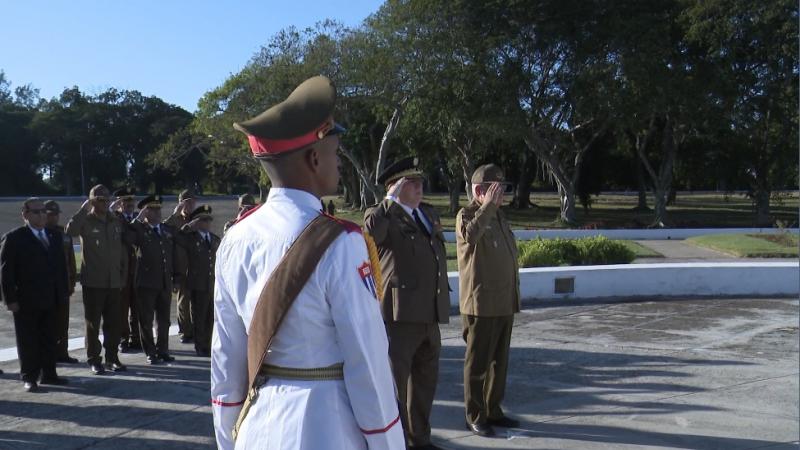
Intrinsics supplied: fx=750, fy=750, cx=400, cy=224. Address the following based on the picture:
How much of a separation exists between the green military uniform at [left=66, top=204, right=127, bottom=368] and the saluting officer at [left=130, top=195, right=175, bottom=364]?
33 cm

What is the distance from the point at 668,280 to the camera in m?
11.9

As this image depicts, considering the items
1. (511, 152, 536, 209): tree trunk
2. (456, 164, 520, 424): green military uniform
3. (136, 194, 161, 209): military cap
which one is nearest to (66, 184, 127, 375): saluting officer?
(136, 194, 161, 209): military cap

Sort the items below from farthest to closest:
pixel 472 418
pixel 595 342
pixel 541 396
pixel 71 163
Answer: pixel 71 163
pixel 595 342
pixel 541 396
pixel 472 418

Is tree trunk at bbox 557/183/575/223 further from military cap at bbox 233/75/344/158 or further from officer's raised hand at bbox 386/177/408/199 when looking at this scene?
military cap at bbox 233/75/344/158

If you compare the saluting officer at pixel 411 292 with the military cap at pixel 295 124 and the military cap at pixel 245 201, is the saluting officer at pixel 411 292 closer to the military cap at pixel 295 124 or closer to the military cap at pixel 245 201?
the military cap at pixel 295 124

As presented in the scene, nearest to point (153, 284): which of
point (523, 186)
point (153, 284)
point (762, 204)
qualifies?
point (153, 284)

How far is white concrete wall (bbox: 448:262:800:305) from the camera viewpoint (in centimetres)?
1164

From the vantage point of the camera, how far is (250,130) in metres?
2.40

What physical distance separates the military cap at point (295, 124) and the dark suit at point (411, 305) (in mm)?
2705

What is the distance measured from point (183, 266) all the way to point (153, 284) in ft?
1.99

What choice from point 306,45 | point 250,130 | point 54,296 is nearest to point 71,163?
point 306,45

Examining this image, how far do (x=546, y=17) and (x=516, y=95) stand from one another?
11.1ft

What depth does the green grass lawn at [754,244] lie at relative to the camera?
17250 millimetres

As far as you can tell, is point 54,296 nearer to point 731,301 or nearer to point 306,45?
point 731,301
